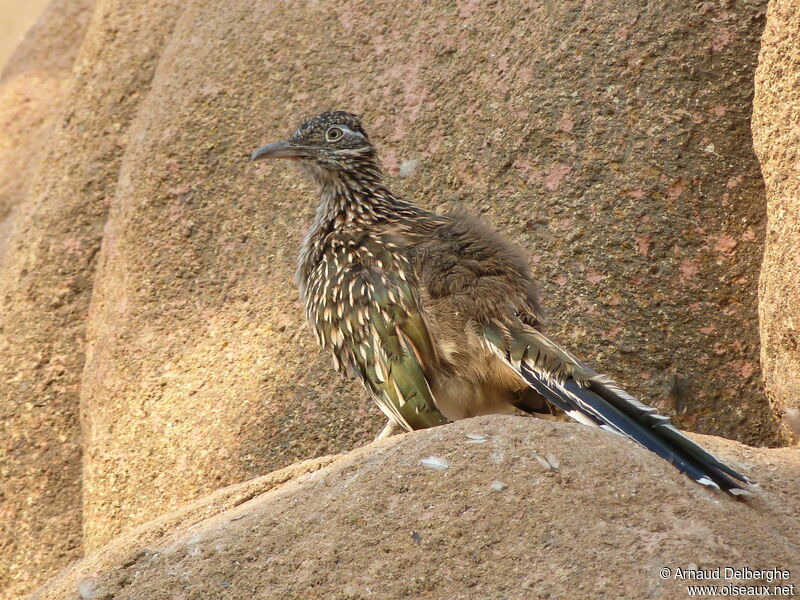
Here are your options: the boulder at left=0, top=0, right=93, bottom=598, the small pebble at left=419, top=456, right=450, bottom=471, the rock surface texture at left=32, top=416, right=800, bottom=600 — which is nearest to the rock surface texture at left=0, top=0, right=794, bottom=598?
the boulder at left=0, top=0, right=93, bottom=598

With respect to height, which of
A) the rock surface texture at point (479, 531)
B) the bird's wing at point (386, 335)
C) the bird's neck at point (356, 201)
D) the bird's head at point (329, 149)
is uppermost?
the bird's head at point (329, 149)

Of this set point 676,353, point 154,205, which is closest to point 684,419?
point 676,353

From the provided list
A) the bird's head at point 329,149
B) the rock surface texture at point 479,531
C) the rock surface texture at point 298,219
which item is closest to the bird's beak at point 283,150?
the bird's head at point 329,149

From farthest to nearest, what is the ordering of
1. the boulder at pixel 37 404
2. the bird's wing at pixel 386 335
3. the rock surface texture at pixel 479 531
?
the boulder at pixel 37 404 < the bird's wing at pixel 386 335 < the rock surface texture at pixel 479 531

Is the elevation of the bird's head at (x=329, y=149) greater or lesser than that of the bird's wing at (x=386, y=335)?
greater

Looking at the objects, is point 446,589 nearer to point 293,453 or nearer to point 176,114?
point 293,453

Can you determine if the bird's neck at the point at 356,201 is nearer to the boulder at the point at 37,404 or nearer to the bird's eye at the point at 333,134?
the bird's eye at the point at 333,134
